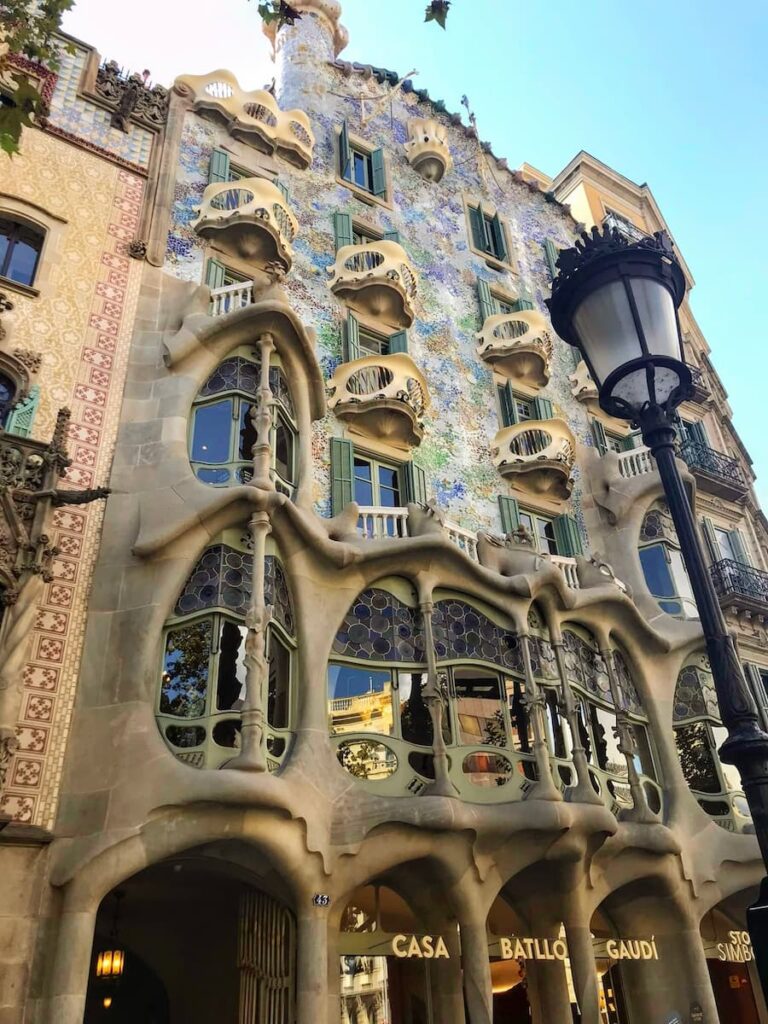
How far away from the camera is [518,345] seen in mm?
20250

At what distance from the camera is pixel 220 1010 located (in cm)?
1288

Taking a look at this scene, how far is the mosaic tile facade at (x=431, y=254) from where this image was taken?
17.2 meters

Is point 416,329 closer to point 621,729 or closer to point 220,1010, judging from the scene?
point 621,729

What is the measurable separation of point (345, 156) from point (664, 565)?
1276 cm

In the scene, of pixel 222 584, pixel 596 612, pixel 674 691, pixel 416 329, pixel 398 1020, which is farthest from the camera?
A: pixel 416 329

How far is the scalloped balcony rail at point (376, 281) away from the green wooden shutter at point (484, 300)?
3023 millimetres

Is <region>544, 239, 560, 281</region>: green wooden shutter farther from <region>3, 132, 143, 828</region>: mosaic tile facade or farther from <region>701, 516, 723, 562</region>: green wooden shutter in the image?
<region>3, 132, 143, 828</region>: mosaic tile facade

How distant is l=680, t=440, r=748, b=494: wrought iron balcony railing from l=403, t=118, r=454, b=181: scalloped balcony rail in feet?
33.5

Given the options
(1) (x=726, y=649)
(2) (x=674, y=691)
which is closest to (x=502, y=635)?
(2) (x=674, y=691)

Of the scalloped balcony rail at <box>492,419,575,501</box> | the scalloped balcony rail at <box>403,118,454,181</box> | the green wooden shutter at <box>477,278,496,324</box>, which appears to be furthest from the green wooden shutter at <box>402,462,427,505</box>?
the scalloped balcony rail at <box>403,118,454,181</box>

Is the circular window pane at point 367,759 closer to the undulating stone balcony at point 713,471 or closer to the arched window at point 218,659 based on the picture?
the arched window at point 218,659

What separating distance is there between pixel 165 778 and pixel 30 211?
1018 centimetres

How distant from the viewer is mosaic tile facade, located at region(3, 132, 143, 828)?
10.2 m

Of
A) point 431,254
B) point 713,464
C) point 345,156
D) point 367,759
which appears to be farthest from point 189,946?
point 345,156
